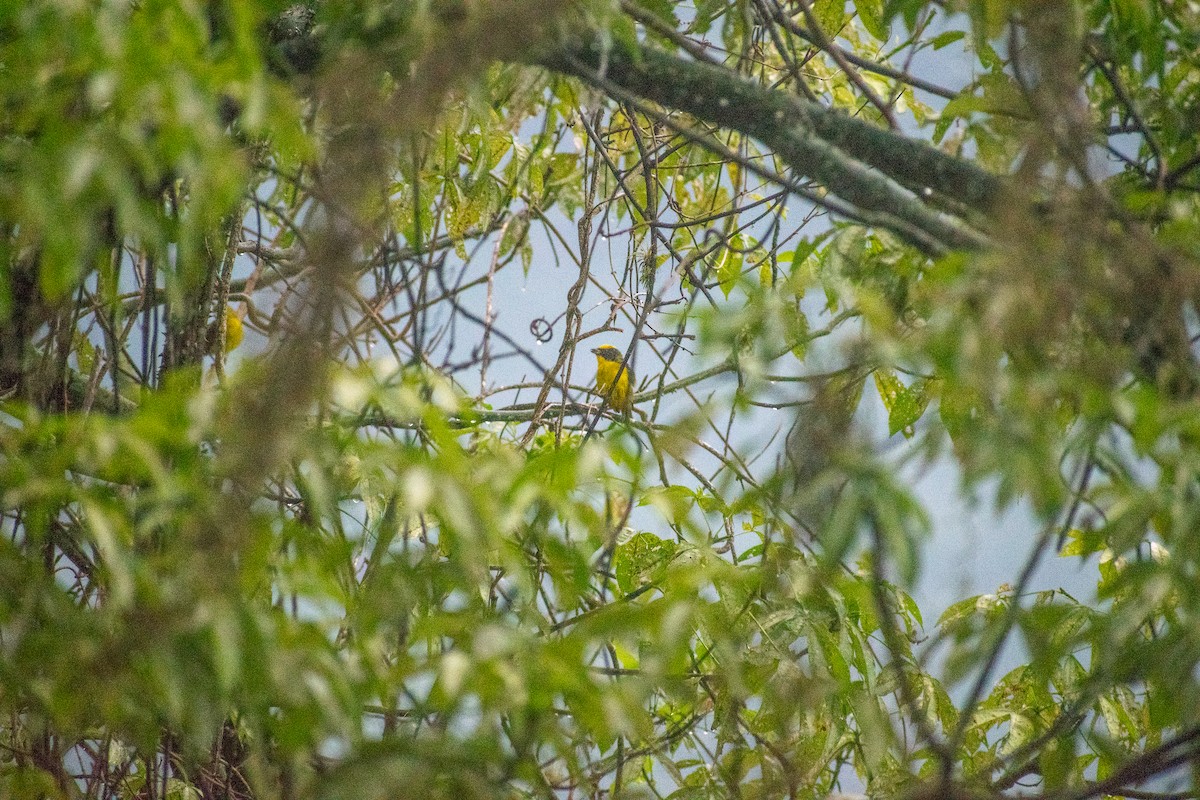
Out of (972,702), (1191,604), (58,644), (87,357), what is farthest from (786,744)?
(87,357)

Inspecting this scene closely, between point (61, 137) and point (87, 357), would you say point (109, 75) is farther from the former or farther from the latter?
point (87, 357)

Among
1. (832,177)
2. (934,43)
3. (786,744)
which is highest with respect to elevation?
(934,43)

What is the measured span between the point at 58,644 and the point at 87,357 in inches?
47.4

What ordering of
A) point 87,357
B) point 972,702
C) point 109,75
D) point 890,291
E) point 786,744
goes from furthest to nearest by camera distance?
1. point 87,357
2. point 786,744
3. point 890,291
4. point 972,702
5. point 109,75

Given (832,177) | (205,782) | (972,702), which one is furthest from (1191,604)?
(205,782)

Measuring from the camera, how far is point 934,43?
5.49 ft

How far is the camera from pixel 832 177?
123 cm

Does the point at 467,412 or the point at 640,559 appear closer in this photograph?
the point at 467,412

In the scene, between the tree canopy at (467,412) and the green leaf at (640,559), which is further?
the green leaf at (640,559)

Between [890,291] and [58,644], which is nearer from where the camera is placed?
[58,644]

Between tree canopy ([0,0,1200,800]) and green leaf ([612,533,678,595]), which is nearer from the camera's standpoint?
tree canopy ([0,0,1200,800])

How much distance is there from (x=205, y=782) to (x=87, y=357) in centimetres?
89

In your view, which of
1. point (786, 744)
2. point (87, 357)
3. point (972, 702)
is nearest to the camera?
point (972, 702)

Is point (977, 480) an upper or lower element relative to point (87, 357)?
lower
